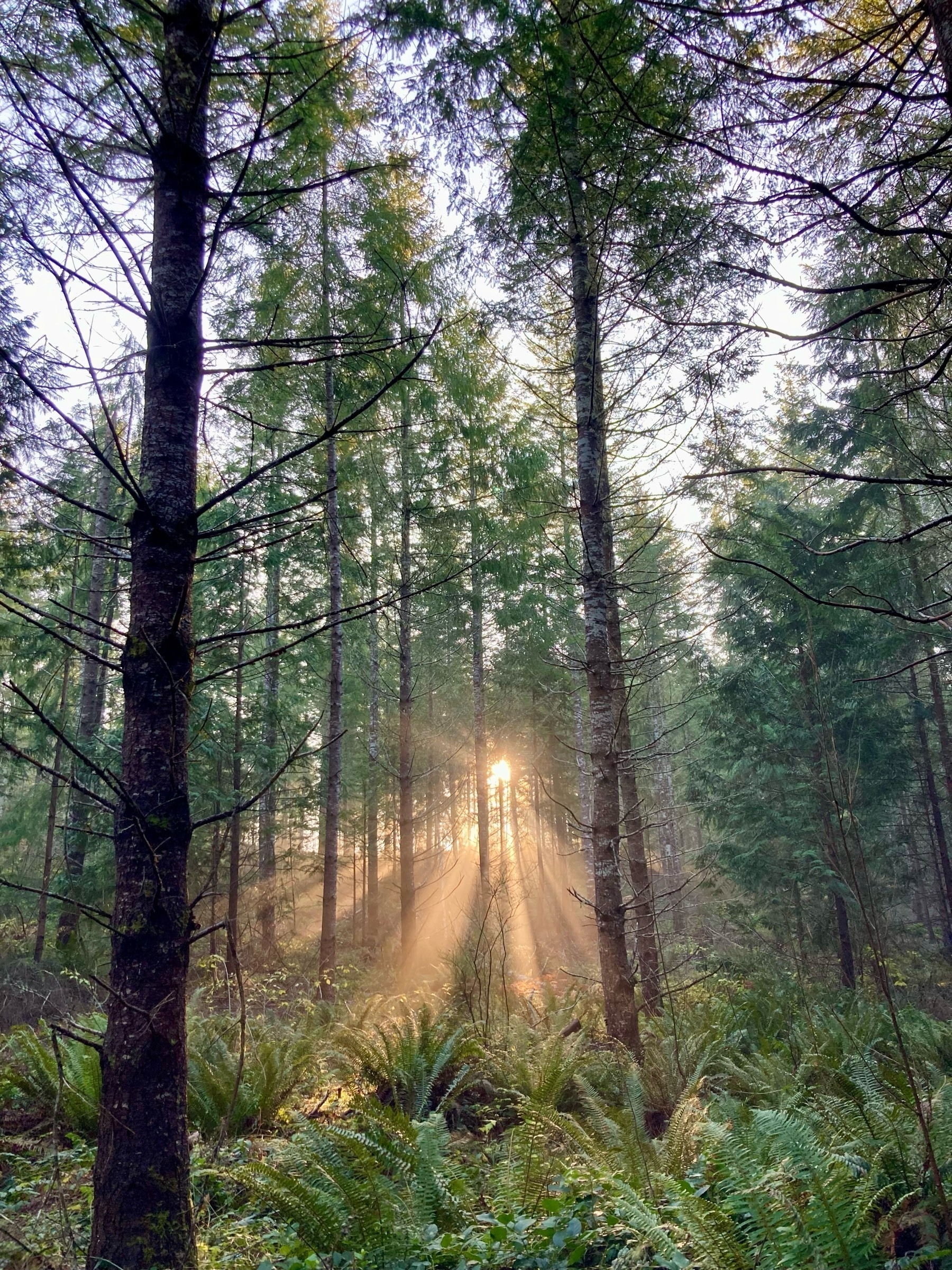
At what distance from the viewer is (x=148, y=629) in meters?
2.24

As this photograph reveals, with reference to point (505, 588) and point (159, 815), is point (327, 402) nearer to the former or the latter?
point (505, 588)

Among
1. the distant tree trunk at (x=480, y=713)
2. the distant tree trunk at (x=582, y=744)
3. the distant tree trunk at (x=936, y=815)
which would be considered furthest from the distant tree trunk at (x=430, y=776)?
the distant tree trunk at (x=936, y=815)

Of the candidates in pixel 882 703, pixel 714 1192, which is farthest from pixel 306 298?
pixel 882 703

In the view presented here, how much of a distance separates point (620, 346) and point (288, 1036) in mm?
7240

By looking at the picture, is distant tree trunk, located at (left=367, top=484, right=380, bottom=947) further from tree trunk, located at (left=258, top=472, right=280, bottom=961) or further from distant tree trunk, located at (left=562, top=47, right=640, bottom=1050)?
distant tree trunk, located at (left=562, top=47, right=640, bottom=1050)

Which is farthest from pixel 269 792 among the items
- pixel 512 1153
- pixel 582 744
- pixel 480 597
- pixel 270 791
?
pixel 512 1153

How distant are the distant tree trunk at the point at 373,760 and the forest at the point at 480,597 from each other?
1.45 ft

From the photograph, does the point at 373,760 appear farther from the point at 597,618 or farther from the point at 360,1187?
the point at 360,1187

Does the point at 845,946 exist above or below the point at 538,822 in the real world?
below

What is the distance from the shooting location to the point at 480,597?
1352 centimetres

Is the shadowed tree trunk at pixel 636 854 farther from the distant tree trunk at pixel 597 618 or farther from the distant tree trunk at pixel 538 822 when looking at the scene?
the distant tree trunk at pixel 538 822

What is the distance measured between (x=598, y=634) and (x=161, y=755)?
3703mm

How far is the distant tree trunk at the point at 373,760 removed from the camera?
12.5 meters

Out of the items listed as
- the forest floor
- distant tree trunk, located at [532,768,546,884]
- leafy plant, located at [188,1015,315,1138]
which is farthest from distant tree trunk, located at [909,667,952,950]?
leafy plant, located at [188,1015,315,1138]
